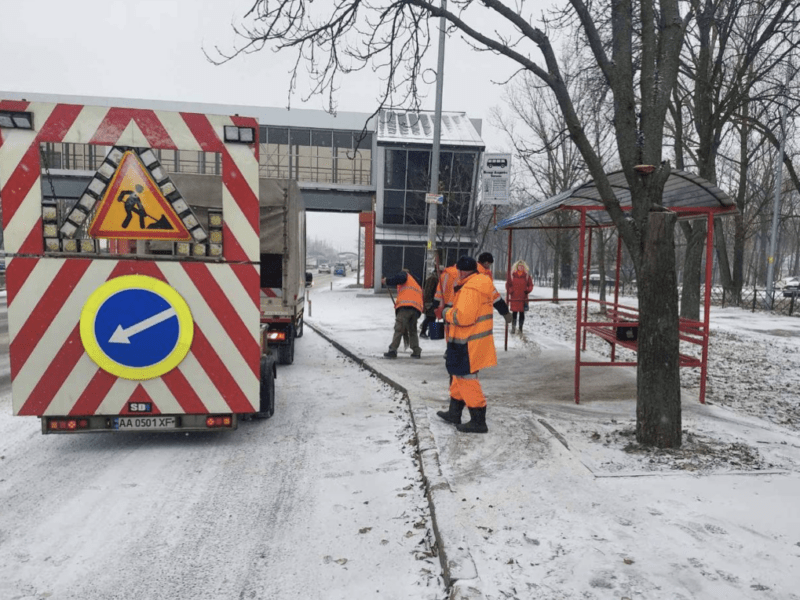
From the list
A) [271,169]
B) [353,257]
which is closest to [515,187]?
[271,169]

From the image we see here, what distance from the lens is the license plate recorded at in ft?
16.4

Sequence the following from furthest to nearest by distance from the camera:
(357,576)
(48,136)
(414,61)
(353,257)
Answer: (353,257), (414,61), (48,136), (357,576)

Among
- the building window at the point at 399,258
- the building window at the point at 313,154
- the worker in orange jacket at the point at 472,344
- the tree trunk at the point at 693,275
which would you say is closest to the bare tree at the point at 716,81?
the tree trunk at the point at 693,275

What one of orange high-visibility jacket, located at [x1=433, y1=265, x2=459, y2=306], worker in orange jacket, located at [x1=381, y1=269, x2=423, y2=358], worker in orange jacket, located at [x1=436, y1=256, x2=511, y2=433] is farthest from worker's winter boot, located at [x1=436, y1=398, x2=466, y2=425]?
worker in orange jacket, located at [x1=381, y1=269, x2=423, y2=358]

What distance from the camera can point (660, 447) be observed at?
16.1ft

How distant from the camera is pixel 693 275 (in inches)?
539

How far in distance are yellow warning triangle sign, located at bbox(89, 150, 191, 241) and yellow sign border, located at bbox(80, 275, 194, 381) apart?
0.37 m

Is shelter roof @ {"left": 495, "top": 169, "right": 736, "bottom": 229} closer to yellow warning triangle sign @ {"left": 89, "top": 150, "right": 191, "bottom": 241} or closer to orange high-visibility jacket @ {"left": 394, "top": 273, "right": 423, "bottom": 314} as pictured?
orange high-visibility jacket @ {"left": 394, "top": 273, "right": 423, "bottom": 314}

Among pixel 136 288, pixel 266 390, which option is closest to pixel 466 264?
pixel 266 390

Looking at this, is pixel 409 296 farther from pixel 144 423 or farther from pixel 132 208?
pixel 132 208

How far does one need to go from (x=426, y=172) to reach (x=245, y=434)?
24.2 m

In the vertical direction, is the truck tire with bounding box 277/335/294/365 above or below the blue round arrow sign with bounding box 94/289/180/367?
below

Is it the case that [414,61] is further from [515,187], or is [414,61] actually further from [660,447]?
[515,187]

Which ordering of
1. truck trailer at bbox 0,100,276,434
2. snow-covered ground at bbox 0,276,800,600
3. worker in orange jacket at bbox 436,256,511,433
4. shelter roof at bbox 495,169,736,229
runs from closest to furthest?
snow-covered ground at bbox 0,276,800,600
truck trailer at bbox 0,100,276,434
worker in orange jacket at bbox 436,256,511,433
shelter roof at bbox 495,169,736,229
